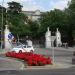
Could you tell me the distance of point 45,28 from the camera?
420 ft

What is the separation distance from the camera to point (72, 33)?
372ft

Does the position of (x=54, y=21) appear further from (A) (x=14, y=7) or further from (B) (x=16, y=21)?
(A) (x=14, y=7)

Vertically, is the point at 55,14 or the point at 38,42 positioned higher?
the point at 55,14

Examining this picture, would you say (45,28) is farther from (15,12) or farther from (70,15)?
(15,12)

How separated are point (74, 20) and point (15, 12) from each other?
155 feet

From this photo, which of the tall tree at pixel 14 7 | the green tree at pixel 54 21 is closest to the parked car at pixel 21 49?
the green tree at pixel 54 21

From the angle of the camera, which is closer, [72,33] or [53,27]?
[72,33]

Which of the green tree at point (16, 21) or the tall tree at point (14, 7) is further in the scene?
the tall tree at point (14, 7)

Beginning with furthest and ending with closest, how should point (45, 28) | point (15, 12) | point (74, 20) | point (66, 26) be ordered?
point (15, 12)
point (45, 28)
point (66, 26)
point (74, 20)

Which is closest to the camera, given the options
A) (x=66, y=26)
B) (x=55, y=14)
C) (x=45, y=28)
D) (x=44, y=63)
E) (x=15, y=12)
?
(x=44, y=63)

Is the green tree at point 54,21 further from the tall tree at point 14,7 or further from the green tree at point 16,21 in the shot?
the tall tree at point 14,7

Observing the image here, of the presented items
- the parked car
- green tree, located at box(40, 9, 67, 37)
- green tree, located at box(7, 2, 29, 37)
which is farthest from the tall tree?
the parked car

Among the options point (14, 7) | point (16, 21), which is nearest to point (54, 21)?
point (16, 21)

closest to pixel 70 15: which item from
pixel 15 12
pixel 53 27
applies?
pixel 53 27
